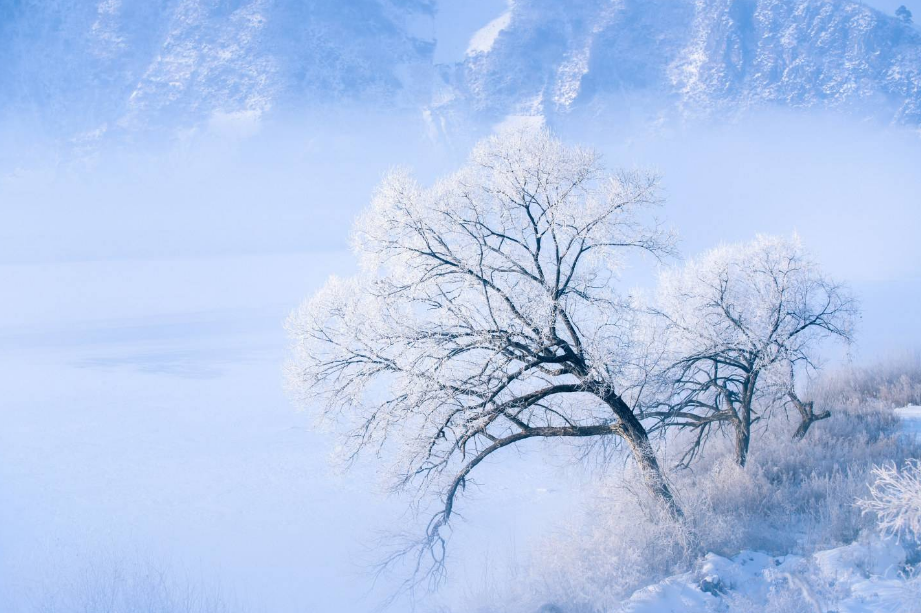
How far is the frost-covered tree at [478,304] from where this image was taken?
9109 mm

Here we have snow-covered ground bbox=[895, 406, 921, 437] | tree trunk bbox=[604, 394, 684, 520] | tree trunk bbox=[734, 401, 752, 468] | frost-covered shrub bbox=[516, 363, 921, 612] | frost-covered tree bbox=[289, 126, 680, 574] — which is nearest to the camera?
frost-covered shrub bbox=[516, 363, 921, 612]

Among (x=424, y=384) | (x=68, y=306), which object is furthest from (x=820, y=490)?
(x=68, y=306)

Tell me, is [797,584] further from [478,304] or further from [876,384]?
[876,384]

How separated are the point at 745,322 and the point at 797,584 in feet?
18.5

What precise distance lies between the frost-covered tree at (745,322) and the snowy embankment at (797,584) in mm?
3470

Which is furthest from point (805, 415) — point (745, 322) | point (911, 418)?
point (911, 418)

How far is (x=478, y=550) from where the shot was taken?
14242mm

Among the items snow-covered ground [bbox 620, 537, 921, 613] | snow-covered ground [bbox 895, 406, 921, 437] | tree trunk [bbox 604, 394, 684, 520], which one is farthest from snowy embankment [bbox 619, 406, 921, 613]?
snow-covered ground [bbox 895, 406, 921, 437]

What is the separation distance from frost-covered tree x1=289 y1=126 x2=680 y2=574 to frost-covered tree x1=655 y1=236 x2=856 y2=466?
2939mm

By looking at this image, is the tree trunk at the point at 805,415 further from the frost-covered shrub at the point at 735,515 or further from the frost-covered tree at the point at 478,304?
the frost-covered tree at the point at 478,304

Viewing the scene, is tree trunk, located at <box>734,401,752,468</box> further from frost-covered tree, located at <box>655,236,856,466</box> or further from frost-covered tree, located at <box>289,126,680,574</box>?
frost-covered tree, located at <box>289,126,680,574</box>

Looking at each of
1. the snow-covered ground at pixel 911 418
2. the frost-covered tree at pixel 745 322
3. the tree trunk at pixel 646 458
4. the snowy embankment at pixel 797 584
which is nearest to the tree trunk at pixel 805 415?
the frost-covered tree at pixel 745 322

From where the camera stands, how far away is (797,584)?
7.67m

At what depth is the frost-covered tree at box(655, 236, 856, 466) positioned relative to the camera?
1191 cm
